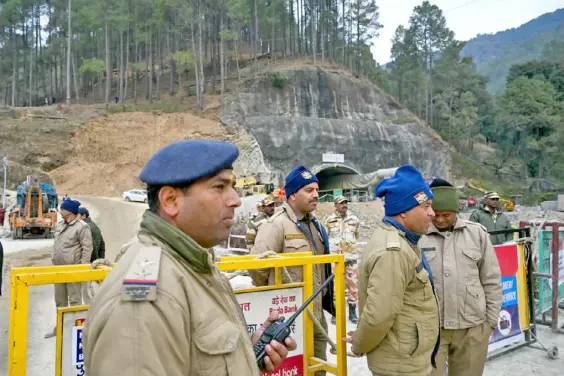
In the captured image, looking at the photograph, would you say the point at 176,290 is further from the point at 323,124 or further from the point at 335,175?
the point at 323,124

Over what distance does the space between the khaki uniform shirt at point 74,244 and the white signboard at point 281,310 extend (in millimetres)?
4674

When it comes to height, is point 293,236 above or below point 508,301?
above

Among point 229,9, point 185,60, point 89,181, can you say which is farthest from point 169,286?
point 229,9

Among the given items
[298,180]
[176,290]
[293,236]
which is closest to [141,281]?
[176,290]

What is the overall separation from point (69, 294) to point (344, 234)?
16.3ft

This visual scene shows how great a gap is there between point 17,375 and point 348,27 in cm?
6210

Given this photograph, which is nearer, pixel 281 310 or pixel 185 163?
pixel 185 163

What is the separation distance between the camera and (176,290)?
1325 millimetres

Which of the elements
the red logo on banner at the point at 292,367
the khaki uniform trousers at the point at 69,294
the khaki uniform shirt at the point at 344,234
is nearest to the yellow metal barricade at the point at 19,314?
the red logo on banner at the point at 292,367

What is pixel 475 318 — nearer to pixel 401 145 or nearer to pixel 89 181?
pixel 89 181

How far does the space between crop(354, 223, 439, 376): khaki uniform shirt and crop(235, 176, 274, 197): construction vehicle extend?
26.7m

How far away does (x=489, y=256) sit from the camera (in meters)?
3.73

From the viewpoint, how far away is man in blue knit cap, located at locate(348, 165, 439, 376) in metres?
2.79

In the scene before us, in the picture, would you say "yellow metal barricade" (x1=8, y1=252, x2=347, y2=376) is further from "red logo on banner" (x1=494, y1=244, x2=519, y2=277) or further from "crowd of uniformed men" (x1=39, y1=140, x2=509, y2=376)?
"red logo on banner" (x1=494, y1=244, x2=519, y2=277)
